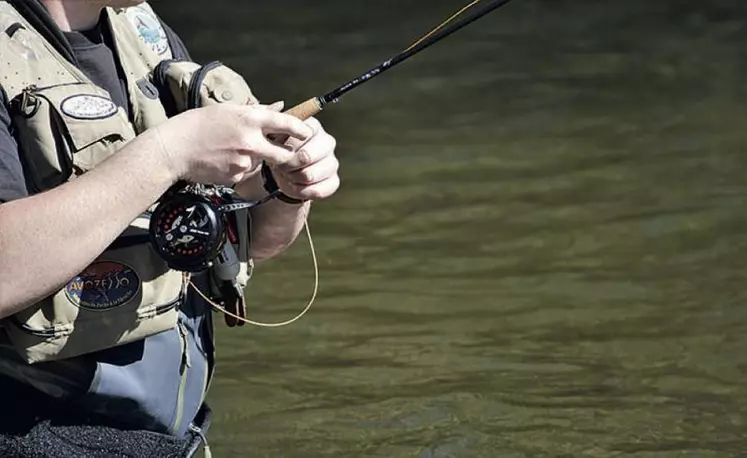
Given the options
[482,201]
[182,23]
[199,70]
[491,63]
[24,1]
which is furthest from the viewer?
[182,23]

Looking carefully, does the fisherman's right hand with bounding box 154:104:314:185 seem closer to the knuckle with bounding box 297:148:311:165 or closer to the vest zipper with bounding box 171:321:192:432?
the knuckle with bounding box 297:148:311:165

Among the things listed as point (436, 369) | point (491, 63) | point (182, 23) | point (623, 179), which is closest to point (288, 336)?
point (436, 369)

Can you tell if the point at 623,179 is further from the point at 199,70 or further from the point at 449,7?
the point at 449,7

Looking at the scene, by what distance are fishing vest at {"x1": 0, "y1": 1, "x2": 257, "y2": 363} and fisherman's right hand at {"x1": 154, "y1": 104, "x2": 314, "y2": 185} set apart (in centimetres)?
18

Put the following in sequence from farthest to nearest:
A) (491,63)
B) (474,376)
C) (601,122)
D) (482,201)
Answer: (491,63), (601,122), (482,201), (474,376)

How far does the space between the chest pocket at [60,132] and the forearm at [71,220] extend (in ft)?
0.50

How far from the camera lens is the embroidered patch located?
8.40 ft

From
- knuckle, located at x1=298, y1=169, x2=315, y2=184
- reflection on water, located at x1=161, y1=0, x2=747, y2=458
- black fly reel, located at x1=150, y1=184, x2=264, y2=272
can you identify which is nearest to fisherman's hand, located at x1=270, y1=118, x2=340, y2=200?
knuckle, located at x1=298, y1=169, x2=315, y2=184

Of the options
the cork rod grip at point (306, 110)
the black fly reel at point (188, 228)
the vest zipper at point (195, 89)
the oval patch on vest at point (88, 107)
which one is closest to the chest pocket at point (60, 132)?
the oval patch on vest at point (88, 107)

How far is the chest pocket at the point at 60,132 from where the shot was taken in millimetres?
2154

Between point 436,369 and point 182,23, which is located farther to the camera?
point 182,23

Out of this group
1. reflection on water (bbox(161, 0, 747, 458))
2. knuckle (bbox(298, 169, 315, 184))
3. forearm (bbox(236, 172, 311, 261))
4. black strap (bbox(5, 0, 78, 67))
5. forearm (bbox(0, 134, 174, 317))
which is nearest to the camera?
forearm (bbox(0, 134, 174, 317))

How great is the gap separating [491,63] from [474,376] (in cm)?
486

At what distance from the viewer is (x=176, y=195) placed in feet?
7.66
